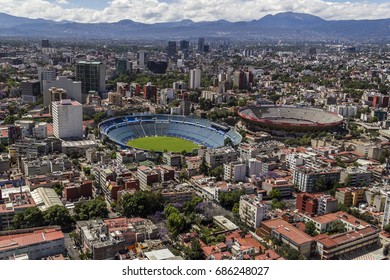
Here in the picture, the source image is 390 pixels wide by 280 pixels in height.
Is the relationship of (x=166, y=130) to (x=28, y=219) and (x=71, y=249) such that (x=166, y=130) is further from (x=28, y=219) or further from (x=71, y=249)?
(x=71, y=249)

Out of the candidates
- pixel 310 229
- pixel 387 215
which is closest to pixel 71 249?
pixel 310 229

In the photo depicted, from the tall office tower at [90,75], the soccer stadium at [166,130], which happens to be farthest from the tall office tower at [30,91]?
the soccer stadium at [166,130]

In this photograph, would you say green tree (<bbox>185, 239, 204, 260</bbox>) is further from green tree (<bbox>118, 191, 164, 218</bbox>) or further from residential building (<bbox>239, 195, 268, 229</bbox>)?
green tree (<bbox>118, 191, 164, 218</bbox>)

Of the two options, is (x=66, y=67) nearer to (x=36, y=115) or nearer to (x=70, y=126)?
(x=36, y=115)

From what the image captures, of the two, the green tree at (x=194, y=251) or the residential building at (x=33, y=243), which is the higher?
the residential building at (x=33, y=243)

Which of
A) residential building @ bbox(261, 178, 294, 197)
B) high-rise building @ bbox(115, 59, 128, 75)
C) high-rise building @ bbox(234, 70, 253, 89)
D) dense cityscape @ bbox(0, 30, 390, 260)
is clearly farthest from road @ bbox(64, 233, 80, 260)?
high-rise building @ bbox(115, 59, 128, 75)

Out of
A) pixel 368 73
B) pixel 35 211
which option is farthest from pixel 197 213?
pixel 368 73

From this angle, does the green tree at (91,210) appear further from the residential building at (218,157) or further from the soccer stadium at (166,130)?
the soccer stadium at (166,130)
